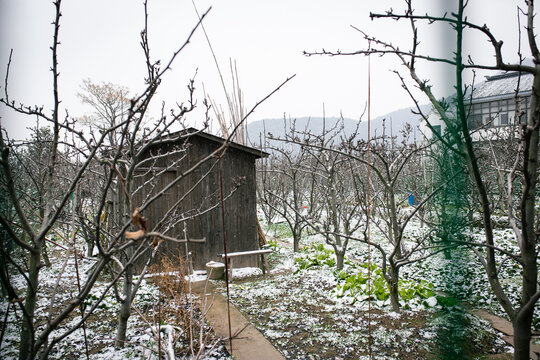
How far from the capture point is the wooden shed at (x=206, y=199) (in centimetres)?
620

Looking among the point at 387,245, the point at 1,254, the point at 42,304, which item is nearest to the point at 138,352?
the point at 42,304

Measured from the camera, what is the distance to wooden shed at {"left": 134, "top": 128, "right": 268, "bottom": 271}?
6199 millimetres

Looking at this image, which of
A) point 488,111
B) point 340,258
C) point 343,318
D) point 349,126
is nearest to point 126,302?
point 343,318

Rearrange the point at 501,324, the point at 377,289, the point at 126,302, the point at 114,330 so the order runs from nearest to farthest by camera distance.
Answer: the point at 126,302 → the point at 501,324 → the point at 114,330 → the point at 377,289

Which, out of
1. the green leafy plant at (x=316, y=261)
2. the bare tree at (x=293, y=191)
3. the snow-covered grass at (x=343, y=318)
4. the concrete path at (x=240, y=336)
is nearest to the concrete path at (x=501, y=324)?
the snow-covered grass at (x=343, y=318)

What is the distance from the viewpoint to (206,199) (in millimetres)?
6246

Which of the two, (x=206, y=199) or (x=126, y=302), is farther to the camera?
(x=206, y=199)

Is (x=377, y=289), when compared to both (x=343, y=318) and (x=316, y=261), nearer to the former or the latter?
(x=343, y=318)

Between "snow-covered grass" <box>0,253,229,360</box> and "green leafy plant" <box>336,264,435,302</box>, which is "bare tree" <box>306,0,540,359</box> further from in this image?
"green leafy plant" <box>336,264,435,302</box>

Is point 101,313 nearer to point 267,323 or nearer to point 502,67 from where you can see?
point 267,323

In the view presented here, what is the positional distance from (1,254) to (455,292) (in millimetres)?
1134

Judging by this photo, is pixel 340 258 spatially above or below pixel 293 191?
below

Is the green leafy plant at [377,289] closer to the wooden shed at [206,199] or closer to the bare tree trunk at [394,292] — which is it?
the bare tree trunk at [394,292]

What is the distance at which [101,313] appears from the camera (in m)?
4.32
